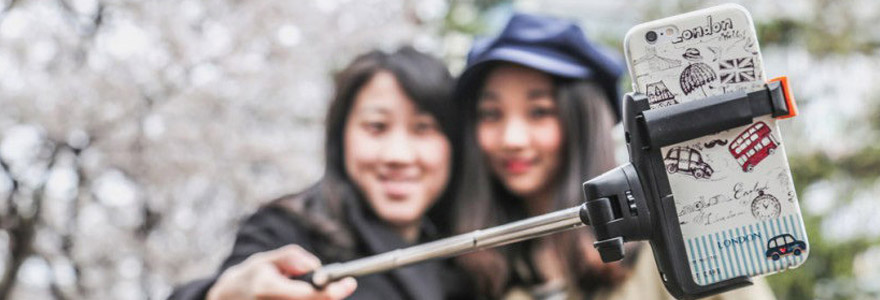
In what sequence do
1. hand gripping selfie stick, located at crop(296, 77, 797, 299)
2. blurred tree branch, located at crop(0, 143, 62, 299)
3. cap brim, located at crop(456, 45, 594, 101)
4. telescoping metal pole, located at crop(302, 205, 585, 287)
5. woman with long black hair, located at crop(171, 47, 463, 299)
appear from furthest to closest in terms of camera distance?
1. blurred tree branch, located at crop(0, 143, 62, 299)
2. woman with long black hair, located at crop(171, 47, 463, 299)
3. cap brim, located at crop(456, 45, 594, 101)
4. telescoping metal pole, located at crop(302, 205, 585, 287)
5. hand gripping selfie stick, located at crop(296, 77, 797, 299)

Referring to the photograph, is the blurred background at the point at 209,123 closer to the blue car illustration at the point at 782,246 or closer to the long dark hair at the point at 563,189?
the long dark hair at the point at 563,189

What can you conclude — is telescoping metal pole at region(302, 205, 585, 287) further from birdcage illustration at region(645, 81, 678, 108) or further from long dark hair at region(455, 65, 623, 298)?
long dark hair at region(455, 65, 623, 298)

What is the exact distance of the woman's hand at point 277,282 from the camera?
1.38m

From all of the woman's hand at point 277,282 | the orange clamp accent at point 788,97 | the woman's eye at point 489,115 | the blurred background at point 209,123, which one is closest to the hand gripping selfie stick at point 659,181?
the orange clamp accent at point 788,97

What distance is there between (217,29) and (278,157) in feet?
2.65

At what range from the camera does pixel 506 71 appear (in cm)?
192

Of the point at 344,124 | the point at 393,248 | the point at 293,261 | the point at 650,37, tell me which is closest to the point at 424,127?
the point at 344,124

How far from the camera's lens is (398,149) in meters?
1.95

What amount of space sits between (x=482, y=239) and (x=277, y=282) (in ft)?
1.92

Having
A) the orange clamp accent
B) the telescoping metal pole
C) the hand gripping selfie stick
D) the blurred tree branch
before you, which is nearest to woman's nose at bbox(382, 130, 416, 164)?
the telescoping metal pole

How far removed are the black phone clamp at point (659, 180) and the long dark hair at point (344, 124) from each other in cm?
123

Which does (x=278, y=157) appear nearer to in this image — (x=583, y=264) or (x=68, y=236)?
(x=68, y=236)

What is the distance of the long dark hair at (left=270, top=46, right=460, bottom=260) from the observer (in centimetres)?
197

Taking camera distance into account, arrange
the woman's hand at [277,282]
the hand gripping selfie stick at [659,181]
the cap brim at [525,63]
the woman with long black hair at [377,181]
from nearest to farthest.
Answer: the hand gripping selfie stick at [659,181], the woman's hand at [277,282], the cap brim at [525,63], the woman with long black hair at [377,181]
